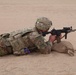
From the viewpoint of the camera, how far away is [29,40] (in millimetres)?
6250

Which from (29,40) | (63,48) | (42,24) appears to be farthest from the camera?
(63,48)

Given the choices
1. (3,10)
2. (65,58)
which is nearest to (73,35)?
(65,58)

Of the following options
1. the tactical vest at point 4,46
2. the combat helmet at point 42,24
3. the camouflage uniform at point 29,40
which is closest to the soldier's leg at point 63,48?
the camouflage uniform at point 29,40

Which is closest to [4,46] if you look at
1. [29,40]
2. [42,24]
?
[29,40]

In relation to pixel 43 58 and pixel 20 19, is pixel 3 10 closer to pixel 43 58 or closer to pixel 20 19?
pixel 20 19

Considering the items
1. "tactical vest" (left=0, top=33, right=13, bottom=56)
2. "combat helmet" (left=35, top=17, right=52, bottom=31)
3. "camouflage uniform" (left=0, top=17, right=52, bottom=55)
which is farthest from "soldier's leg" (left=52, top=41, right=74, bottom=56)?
"tactical vest" (left=0, top=33, right=13, bottom=56)

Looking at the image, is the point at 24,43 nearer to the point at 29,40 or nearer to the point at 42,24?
the point at 29,40

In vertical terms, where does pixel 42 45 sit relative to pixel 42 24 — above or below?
below

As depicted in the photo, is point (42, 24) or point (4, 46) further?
point (4, 46)

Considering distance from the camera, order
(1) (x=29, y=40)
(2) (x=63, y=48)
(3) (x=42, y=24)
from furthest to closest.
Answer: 1. (2) (x=63, y=48)
2. (1) (x=29, y=40)
3. (3) (x=42, y=24)

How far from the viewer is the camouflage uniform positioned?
6.15m

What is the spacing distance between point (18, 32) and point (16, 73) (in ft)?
3.95

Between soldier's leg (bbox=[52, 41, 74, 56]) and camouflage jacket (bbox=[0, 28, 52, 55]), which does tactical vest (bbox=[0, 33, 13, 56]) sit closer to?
camouflage jacket (bbox=[0, 28, 52, 55])

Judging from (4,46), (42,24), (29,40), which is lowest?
(4,46)
